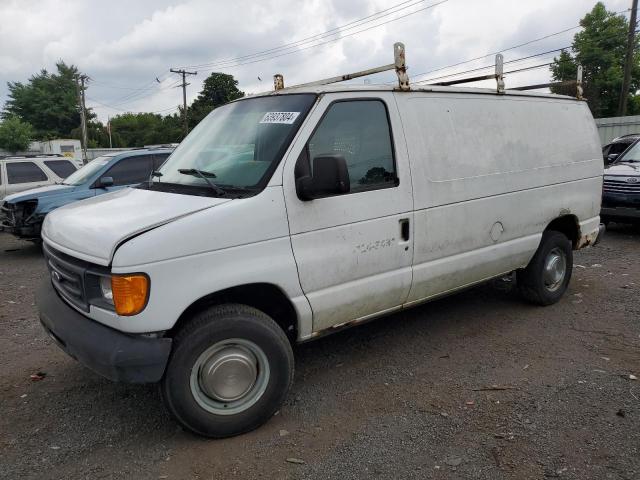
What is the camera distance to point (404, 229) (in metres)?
3.93

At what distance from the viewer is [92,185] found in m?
9.21

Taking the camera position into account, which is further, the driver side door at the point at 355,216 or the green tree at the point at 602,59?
the green tree at the point at 602,59

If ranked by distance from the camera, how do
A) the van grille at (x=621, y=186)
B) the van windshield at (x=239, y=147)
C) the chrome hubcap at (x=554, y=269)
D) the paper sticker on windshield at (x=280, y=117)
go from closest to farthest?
the van windshield at (x=239, y=147)
the paper sticker on windshield at (x=280, y=117)
the chrome hubcap at (x=554, y=269)
the van grille at (x=621, y=186)

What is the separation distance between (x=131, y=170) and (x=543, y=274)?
23.9 feet

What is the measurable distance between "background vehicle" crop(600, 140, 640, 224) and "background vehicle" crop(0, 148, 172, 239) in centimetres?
815

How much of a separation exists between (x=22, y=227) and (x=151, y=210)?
7.01 m

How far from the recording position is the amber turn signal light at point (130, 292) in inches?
112

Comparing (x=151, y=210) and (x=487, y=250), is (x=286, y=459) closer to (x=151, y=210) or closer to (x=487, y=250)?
(x=151, y=210)

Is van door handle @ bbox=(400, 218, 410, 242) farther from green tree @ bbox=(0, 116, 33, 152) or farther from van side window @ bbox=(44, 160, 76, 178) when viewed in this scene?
green tree @ bbox=(0, 116, 33, 152)

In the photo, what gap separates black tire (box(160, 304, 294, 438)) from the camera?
9.98 feet

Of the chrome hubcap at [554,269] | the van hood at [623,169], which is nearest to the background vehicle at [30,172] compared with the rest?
the chrome hubcap at [554,269]

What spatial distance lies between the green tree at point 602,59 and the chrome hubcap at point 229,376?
43695mm

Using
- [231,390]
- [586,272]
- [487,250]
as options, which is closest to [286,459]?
[231,390]

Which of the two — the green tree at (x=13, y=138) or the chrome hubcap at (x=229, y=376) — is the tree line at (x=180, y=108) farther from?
the chrome hubcap at (x=229, y=376)
